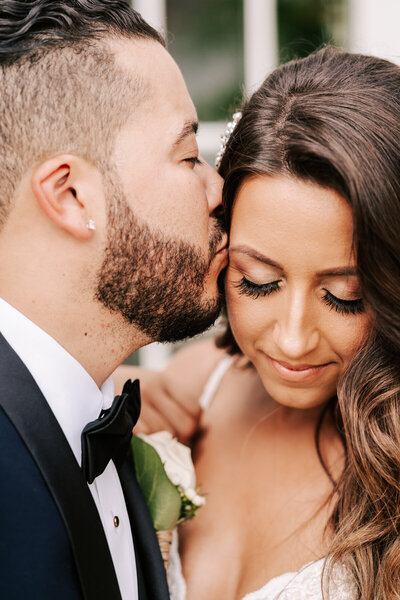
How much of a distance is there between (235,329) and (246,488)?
2.25 feet

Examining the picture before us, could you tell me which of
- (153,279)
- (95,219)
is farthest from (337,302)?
(95,219)

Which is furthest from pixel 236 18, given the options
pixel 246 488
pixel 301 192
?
pixel 246 488

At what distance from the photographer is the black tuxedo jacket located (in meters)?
1.71

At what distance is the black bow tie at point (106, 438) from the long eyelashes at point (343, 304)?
73 cm

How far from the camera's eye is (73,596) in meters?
1.74

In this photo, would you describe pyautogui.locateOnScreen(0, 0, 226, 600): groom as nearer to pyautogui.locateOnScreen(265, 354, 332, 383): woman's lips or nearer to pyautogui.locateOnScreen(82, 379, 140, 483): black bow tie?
pyautogui.locateOnScreen(82, 379, 140, 483): black bow tie

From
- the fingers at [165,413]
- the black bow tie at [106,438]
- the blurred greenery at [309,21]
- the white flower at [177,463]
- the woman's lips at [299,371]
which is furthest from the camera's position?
the blurred greenery at [309,21]

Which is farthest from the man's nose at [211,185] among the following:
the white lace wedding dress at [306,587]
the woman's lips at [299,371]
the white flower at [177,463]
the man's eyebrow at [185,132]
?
the white lace wedding dress at [306,587]

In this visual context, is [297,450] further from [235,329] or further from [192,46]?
[192,46]

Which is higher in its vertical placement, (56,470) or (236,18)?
(236,18)

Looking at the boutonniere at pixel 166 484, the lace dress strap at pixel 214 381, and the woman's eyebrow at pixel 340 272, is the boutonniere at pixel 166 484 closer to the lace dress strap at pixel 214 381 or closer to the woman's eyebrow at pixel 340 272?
the lace dress strap at pixel 214 381

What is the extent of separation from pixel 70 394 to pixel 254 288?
0.71 m

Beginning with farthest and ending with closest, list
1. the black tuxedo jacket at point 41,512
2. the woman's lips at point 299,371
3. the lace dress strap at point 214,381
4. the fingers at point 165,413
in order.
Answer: the lace dress strap at point 214,381
the fingers at point 165,413
the woman's lips at point 299,371
the black tuxedo jacket at point 41,512

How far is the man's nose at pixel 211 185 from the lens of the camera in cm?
241
